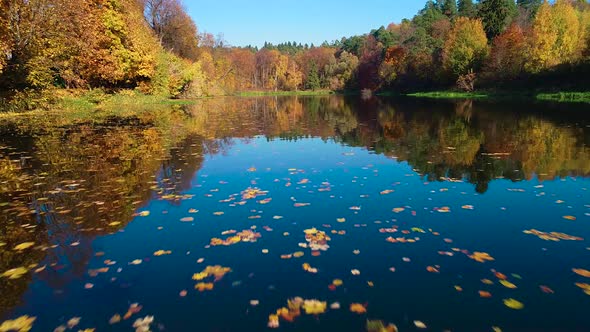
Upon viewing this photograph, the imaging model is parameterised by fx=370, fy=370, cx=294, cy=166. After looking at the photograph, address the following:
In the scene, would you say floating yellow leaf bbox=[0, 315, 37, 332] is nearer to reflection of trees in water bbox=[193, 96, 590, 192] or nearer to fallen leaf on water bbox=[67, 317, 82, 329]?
fallen leaf on water bbox=[67, 317, 82, 329]

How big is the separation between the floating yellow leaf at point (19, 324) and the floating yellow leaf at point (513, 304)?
198 inches

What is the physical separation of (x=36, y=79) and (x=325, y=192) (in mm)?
26617

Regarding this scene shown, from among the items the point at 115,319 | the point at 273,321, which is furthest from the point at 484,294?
the point at 115,319

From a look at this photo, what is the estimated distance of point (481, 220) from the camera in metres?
6.50

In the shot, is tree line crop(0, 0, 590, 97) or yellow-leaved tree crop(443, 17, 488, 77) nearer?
tree line crop(0, 0, 590, 97)

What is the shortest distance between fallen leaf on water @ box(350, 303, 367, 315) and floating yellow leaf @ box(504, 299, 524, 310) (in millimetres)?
1567

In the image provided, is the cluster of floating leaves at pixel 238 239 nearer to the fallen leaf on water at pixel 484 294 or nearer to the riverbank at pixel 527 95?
the fallen leaf on water at pixel 484 294

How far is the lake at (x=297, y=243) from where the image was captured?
13.0 feet

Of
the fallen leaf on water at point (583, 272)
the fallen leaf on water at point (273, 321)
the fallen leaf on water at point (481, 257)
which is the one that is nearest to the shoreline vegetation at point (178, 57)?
the fallen leaf on water at point (273, 321)

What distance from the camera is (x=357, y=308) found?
4008mm

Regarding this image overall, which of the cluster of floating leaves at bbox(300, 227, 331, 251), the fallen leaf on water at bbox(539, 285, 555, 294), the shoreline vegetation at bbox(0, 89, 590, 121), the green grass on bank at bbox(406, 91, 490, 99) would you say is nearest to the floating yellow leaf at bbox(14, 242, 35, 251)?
the cluster of floating leaves at bbox(300, 227, 331, 251)

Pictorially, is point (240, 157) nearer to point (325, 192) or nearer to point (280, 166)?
point (280, 166)

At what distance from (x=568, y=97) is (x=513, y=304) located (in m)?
47.1

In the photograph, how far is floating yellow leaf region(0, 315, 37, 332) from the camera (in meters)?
3.77
